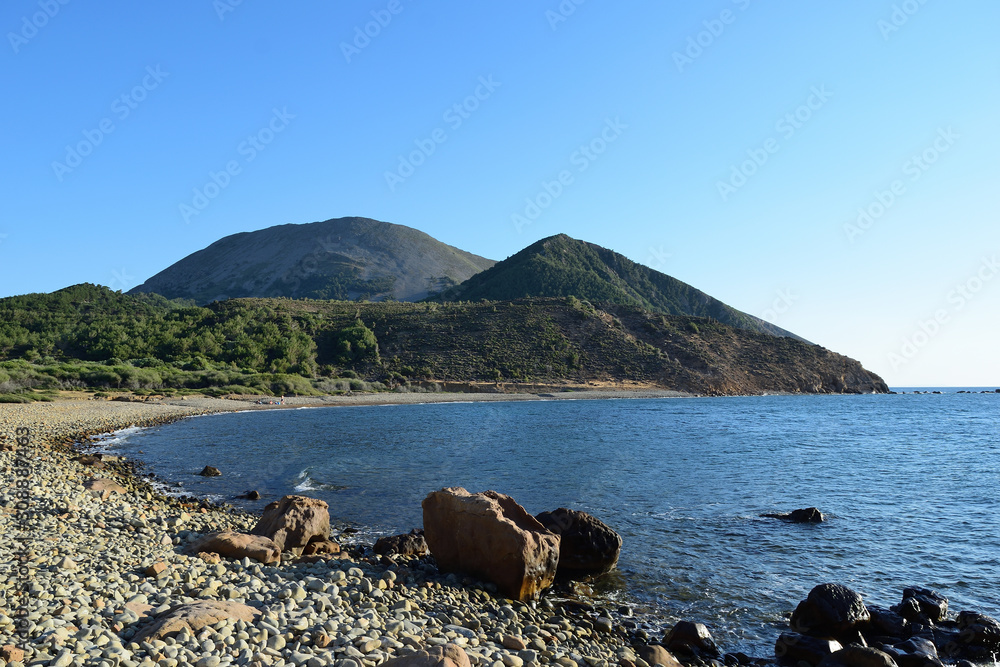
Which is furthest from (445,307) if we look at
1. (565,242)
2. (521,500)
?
(521,500)

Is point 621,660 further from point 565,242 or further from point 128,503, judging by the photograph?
point 565,242

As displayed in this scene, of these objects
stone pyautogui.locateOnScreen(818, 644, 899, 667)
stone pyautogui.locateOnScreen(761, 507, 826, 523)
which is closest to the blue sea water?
stone pyautogui.locateOnScreen(761, 507, 826, 523)

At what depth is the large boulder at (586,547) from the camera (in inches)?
436

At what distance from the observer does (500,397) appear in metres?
76.0

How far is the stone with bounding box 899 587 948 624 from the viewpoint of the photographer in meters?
9.18

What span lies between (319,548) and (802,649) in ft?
26.2

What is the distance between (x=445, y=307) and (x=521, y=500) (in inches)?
3423

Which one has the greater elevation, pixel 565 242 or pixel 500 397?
pixel 565 242

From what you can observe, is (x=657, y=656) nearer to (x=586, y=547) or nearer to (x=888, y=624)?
(x=586, y=547)

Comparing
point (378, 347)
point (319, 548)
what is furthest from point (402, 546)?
point (378, 347)

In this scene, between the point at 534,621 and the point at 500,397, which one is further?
the point at 500,397

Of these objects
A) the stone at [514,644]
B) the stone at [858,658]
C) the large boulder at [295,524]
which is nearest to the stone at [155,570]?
the large boulder at [295,524]

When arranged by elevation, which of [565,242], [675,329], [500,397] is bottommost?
[500,397]

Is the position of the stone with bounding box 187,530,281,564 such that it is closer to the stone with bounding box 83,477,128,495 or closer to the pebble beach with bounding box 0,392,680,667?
the pebble beach with bounding box 0,392,680,667
